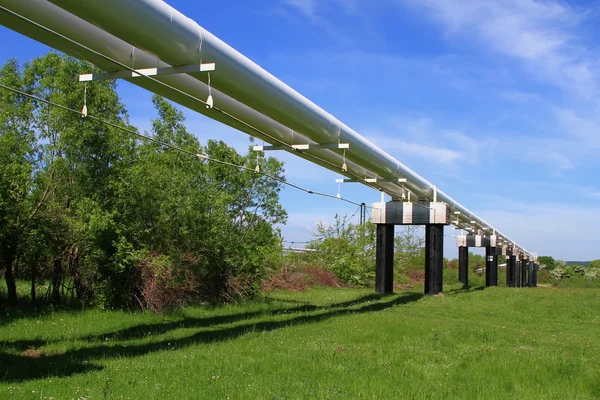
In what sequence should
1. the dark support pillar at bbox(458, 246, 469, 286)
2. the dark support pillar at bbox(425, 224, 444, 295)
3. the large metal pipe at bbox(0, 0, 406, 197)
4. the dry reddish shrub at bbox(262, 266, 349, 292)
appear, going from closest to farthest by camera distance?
the large metal pipe at bbox(0, 0, 406, 197) < the dark support pillar at bbox(425, 224, 444, 295) < the dry reddish shrub at bbox(262, 266, 349, 292) < the dark support pillar at bbox(458, 246, 469, 286)

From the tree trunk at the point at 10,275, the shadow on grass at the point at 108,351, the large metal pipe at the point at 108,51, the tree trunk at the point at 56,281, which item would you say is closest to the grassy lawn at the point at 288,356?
the shadow on grass at the point at 108,351

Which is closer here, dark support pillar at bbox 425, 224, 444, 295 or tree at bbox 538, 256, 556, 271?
dark support pillar at bbox 425, 224, 444, 295

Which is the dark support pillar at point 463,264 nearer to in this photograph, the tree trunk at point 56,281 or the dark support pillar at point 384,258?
the dark support pillar at point 384,258

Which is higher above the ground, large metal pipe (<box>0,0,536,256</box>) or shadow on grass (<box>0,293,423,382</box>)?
large metal pipe (<box>0,0,536,256</box>)

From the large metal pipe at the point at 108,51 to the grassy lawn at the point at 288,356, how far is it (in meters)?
4.41

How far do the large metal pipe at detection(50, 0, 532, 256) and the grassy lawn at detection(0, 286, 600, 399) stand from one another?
4.50 meters

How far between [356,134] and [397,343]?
6.48m

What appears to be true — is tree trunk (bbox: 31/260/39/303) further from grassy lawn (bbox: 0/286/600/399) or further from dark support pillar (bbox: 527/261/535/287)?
dark support pillar (bbox: 527/261/535/287)

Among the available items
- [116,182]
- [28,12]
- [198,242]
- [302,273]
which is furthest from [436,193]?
[28,12]

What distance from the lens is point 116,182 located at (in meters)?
15.3

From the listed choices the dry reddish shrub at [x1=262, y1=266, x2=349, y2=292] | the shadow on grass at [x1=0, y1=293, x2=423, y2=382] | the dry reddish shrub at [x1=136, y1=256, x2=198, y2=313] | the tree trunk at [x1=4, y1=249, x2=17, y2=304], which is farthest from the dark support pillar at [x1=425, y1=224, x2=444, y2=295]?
the tree trunk at [x1=4, y1=249, x2=17, y2=304]

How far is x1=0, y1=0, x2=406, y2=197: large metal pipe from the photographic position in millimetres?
7570

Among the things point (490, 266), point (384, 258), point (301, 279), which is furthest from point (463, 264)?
point (384, 258)

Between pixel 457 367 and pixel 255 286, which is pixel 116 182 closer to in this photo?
pixel 255 286
